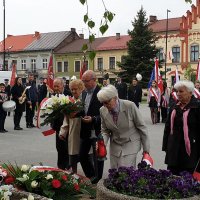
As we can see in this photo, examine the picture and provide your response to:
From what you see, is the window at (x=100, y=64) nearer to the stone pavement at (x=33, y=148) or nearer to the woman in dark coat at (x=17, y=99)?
the woman in dark coat at (x=17, y=99)

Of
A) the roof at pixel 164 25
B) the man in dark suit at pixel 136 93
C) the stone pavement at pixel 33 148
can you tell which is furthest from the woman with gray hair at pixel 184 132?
the roof at pixel 164 25

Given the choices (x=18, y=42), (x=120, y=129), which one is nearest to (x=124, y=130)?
(x=120, y=129)

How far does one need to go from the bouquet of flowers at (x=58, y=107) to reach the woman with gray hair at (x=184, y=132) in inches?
62.1

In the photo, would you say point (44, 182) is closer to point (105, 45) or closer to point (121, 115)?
point (121, 115)

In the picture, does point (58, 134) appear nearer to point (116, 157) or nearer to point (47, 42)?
point (116, 157)

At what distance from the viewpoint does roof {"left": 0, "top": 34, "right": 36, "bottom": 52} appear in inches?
3046

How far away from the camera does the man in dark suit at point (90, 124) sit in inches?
263

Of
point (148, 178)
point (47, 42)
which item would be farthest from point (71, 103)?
point (47, 42)

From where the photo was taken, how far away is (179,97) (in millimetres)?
5641

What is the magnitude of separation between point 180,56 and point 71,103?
55.8 m

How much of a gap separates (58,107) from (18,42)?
74334mm

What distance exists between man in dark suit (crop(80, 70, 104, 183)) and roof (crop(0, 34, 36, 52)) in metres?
71.2

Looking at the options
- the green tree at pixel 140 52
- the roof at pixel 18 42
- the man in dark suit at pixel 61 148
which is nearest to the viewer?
the man in dark suit at pixel 61 148

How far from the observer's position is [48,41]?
75.8 m
